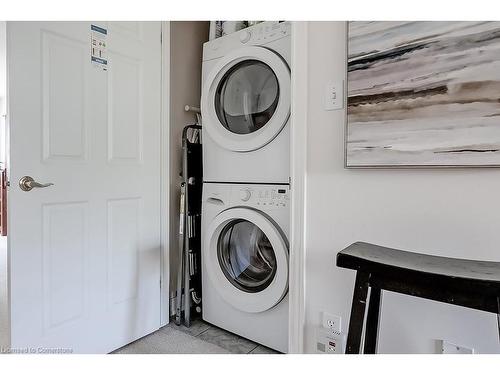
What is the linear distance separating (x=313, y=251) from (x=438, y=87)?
751 millimetres

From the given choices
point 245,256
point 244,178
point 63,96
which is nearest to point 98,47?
point 63,96

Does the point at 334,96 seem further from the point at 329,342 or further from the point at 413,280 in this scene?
the point at 329,342

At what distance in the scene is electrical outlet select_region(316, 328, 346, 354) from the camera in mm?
1207

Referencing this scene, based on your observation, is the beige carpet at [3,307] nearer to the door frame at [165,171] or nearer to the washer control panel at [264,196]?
the door frame at [165,171]

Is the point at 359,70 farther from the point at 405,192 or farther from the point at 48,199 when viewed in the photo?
the point at 48,199

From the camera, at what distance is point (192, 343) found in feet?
5.41

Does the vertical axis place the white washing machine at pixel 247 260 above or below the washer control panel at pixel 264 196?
below

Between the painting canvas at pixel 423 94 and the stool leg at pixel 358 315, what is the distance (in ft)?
1.45

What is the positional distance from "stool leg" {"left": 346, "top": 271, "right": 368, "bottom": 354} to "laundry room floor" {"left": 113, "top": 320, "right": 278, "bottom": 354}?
0.79m

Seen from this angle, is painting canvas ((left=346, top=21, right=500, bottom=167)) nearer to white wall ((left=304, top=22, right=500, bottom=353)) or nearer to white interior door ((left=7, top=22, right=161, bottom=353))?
white wall ((left=304, top=22, right=500, bottom=353))

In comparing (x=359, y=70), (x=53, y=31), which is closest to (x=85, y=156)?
(x=53, y=31)

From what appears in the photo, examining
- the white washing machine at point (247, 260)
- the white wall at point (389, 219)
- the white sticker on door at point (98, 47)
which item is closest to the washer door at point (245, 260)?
the white washing machine at point (247, 260)

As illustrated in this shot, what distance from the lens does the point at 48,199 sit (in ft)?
4.26

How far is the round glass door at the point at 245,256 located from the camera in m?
1.64
